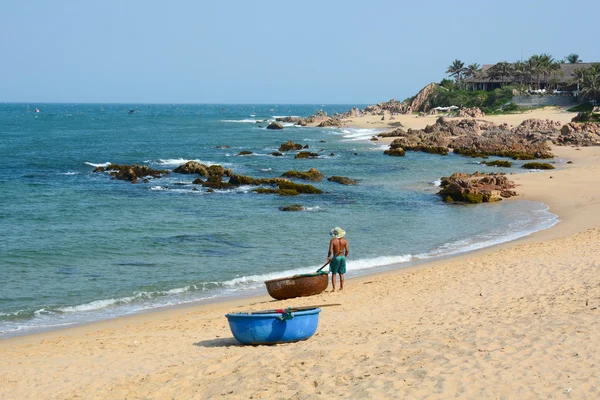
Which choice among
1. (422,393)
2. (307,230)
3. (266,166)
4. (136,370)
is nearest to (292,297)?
(136,370)

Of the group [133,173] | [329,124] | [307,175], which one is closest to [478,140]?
[307,175]

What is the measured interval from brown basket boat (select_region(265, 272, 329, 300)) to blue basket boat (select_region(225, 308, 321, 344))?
4425mm

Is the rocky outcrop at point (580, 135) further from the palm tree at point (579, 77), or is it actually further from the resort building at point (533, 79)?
the resort building at point (533, 79)

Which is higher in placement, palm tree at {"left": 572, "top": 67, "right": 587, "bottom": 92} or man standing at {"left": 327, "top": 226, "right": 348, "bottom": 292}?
palm tree at {"left": 572, "top": 67, "right": 587, "bottom": 92}

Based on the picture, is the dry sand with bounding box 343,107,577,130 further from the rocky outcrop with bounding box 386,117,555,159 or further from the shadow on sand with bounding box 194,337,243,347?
the shadow on sand with bounding box 194,337,243,347

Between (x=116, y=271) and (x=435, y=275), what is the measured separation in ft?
29.2

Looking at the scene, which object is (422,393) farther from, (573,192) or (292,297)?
(573,192)

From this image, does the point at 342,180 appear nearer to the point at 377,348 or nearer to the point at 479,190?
the point at 479,190

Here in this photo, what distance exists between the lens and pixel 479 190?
32.4 m

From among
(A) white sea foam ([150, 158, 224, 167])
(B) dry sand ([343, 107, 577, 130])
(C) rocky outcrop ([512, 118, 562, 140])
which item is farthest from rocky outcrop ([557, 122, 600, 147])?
(A) white sea foam ([150, 158, 224, 167])

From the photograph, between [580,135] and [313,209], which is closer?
[313,209]

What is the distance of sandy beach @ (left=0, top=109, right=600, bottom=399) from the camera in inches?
348

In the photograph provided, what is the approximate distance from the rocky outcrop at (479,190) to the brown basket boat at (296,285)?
17.5m

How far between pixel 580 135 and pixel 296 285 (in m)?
47.9
